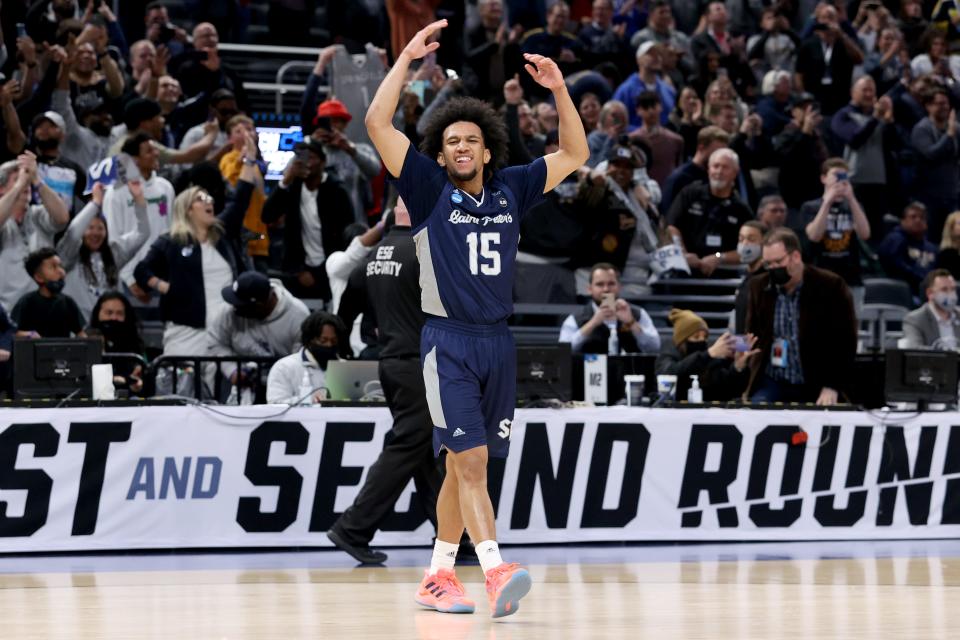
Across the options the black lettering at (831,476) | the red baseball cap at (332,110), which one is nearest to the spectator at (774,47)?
the red baseball cap at (332,110)

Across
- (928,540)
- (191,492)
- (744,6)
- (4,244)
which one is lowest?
(928,540)

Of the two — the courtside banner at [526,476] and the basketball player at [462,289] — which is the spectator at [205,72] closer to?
the courtside banner at [526,476]

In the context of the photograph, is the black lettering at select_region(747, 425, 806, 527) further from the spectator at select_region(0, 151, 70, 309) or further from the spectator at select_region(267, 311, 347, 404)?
the spectator at select_region(0, 151, 70, 309)

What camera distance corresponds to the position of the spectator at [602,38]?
1820 centimetres

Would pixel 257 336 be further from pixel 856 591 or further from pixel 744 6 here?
pixel 744 6

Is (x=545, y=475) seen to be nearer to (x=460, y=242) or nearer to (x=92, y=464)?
(x=92, y=464)

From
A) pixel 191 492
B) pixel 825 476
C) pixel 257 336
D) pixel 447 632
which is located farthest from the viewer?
pixel 257 336

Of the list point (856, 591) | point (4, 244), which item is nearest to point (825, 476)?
point (856, 591)

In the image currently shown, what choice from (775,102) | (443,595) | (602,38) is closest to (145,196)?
(602,38)

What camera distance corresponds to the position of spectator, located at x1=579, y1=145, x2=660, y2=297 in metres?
14.4

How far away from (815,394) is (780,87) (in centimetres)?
692

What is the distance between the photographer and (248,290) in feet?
38.8

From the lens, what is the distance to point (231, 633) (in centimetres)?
675

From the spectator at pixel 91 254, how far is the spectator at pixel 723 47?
7829 mm
